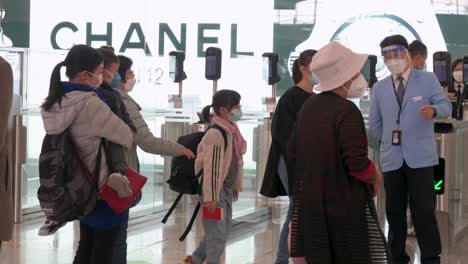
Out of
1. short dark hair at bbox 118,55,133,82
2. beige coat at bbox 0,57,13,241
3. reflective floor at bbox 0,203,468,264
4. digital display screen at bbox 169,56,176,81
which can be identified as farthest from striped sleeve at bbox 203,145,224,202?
digital display screen at bbox 169,56,176,81

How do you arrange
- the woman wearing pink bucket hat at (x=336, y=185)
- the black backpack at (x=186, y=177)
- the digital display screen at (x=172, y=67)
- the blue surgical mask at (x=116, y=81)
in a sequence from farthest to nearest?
1. the digital display screen at (x=172, y=67)
2. the black backpack at (x=186, y=177)
3. the blue surgical mask at (x=116, y=81)
4. the woman wearing pink bucket hat at (x=336, y=185)

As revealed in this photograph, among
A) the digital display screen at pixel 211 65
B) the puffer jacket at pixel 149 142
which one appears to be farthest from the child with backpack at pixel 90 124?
the digital display screen at pixel 211 65

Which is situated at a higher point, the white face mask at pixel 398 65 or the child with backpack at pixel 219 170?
the white face mask at pixel 398 65

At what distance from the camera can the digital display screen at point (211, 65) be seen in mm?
10320

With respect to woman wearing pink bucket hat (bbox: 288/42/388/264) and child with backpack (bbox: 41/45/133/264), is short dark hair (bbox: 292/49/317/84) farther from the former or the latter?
woman wearing pink bucket hat (bbox: 288/42/388/264)

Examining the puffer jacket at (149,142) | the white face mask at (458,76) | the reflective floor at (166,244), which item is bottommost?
the reflective floor at (166,244)

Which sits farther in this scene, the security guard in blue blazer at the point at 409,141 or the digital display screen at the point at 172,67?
the digital display screen at the point at 172,67

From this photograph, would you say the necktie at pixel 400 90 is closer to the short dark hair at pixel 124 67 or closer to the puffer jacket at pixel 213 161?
the puffer jacket at pixel 213 161

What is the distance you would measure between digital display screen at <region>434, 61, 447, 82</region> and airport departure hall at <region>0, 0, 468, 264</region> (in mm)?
21

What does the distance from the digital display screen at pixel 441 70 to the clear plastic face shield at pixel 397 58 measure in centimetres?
283

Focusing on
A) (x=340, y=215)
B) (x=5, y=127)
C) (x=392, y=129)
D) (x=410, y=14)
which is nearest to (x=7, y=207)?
(x=5, y=127)

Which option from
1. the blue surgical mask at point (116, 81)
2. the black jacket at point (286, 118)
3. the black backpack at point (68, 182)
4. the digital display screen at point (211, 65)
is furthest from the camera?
the digital display screen at point (211, 65)

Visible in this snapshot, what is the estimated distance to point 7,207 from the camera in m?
4.84

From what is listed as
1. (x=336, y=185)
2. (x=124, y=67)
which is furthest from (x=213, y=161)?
(x=336, y=185)
